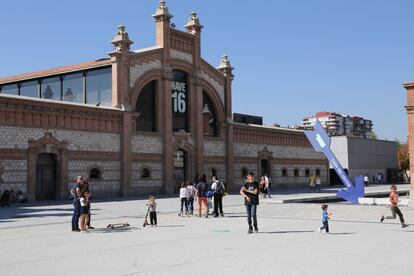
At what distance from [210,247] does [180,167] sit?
30617mm

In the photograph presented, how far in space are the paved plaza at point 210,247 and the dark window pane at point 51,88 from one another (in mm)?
23170

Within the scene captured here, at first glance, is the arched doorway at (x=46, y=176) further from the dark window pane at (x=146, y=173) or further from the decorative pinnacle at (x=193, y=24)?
the decorative pinnacle at (x=193, y=24)

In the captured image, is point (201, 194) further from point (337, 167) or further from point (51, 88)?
point (51, 88)

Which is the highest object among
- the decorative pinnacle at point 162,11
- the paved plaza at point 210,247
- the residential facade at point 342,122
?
the residential facade at point 342,122

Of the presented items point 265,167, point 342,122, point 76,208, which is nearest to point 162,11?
point 265,167

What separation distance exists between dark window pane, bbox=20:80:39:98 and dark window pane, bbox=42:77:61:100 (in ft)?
2.63

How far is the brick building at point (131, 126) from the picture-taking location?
1283 inches

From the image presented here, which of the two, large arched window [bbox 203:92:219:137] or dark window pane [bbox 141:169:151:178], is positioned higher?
large arched window [bbox 203:92:219:137]

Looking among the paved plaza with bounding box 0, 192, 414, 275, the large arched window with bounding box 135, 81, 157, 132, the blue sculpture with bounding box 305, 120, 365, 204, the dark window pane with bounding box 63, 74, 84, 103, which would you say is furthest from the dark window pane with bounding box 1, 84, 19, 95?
the blue sculpture with bounding box 305, 120, 365, 204

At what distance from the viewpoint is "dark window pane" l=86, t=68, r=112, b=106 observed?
130ft

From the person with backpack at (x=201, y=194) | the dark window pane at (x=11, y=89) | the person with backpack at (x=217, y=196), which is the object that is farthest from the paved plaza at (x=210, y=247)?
the dark window pane at (x=11, y=89)

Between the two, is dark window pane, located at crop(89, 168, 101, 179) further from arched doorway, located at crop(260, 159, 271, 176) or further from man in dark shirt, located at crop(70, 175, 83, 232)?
arched doorway, located at crop(260, 159, 271, 176)

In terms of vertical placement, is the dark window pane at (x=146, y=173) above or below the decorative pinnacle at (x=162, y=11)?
below

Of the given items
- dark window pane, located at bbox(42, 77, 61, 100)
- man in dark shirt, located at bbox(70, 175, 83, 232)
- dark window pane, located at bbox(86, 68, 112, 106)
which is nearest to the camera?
man in dark shirt, located at bbox(70, 175, 83, 232)
